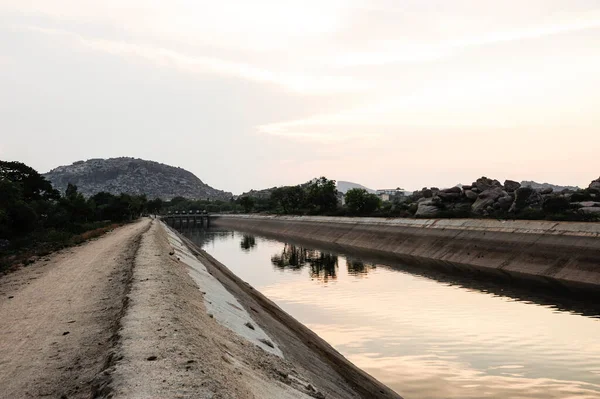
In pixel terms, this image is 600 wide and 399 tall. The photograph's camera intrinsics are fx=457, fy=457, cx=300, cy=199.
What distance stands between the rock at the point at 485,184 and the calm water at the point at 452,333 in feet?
147

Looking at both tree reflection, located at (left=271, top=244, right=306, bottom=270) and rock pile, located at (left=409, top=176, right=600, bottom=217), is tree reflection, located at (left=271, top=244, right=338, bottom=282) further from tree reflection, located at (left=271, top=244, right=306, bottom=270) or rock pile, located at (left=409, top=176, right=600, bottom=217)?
rock pile, located at (left=409, top=176, right=600, bottom=217)

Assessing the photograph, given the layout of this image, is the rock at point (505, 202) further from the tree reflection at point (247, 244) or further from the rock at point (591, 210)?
the tree reflection at point (247, 244)

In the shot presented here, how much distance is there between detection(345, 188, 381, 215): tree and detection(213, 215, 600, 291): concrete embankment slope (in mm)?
24667

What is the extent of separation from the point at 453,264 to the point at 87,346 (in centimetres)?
4608

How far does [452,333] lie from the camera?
24297 mm

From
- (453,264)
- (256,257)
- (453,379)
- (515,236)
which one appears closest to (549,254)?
(515,236)

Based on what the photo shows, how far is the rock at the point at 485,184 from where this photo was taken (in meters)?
83.0

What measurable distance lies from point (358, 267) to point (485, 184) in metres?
44.1

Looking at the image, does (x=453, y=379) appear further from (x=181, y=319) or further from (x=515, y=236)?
(x=515, y=236)

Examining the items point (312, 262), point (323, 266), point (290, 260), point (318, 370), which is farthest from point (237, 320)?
point (290, 260)

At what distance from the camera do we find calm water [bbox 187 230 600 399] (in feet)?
57.1

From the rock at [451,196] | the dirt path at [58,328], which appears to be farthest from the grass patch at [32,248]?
the rock at [451,196]

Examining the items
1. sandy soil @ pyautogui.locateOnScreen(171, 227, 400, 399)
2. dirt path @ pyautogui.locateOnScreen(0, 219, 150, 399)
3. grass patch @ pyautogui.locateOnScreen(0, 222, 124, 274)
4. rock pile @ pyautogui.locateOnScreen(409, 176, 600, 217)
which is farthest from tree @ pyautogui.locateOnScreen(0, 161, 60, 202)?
sandy soil @ pyautogui.locateOnScreen(171, 227, 400, 399)

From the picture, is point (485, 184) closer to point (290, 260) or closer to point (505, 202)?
point (505, 202)
